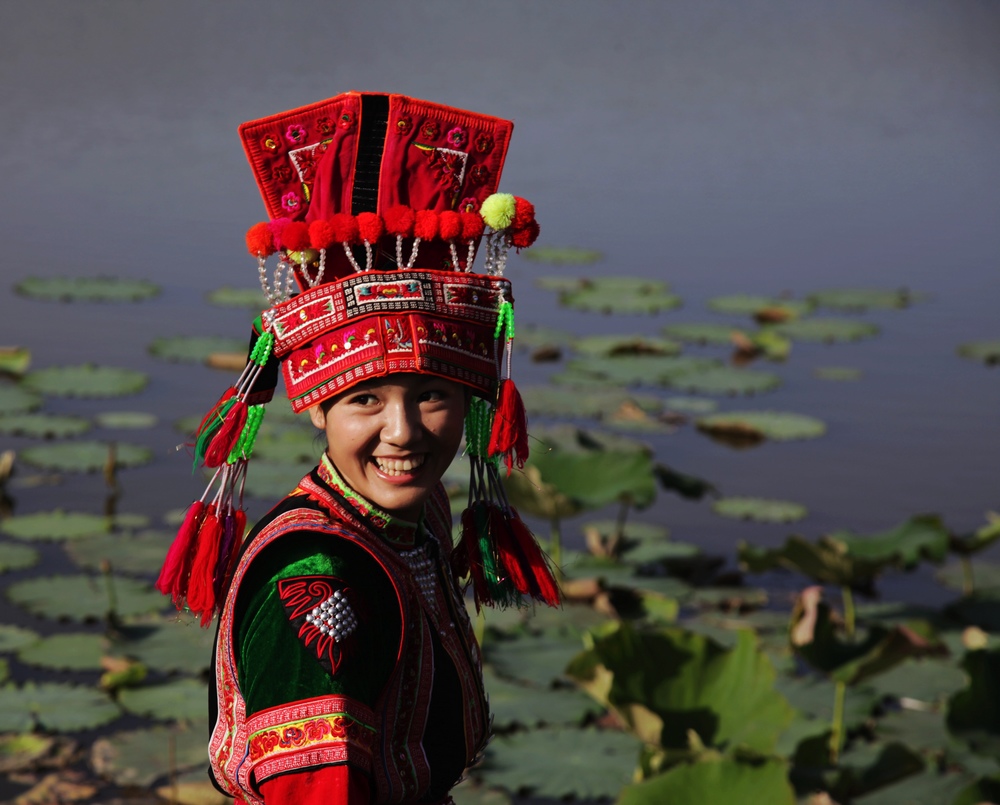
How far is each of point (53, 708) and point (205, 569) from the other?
2.24 m

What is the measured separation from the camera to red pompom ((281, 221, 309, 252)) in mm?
1698

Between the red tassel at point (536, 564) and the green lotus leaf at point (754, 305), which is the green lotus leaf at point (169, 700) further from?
the green lotus leaf at point (754, 305)

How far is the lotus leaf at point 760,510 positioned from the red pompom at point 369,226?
354 centimetres

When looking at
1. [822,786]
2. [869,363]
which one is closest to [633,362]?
[869,363]

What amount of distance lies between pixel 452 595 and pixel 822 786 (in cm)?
169

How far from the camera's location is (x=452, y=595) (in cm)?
187

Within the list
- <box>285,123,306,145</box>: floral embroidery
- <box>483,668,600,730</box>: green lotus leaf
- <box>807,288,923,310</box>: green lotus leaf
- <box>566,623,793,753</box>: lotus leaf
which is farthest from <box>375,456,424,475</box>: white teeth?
<box>807,288,923,310</box>: green lotus leaf

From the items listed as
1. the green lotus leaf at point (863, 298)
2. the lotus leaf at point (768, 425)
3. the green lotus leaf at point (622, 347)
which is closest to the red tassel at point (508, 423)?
the lotus leaf at point (768, 425)

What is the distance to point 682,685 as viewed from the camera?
3203mm

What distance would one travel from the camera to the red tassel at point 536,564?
1938 mm

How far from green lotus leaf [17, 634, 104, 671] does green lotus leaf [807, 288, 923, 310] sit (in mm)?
5077

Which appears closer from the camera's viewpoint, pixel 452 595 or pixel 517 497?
pixel 452 595

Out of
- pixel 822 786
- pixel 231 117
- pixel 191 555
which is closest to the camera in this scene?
pixel 191 555

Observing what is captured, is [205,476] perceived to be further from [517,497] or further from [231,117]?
[231,117]
